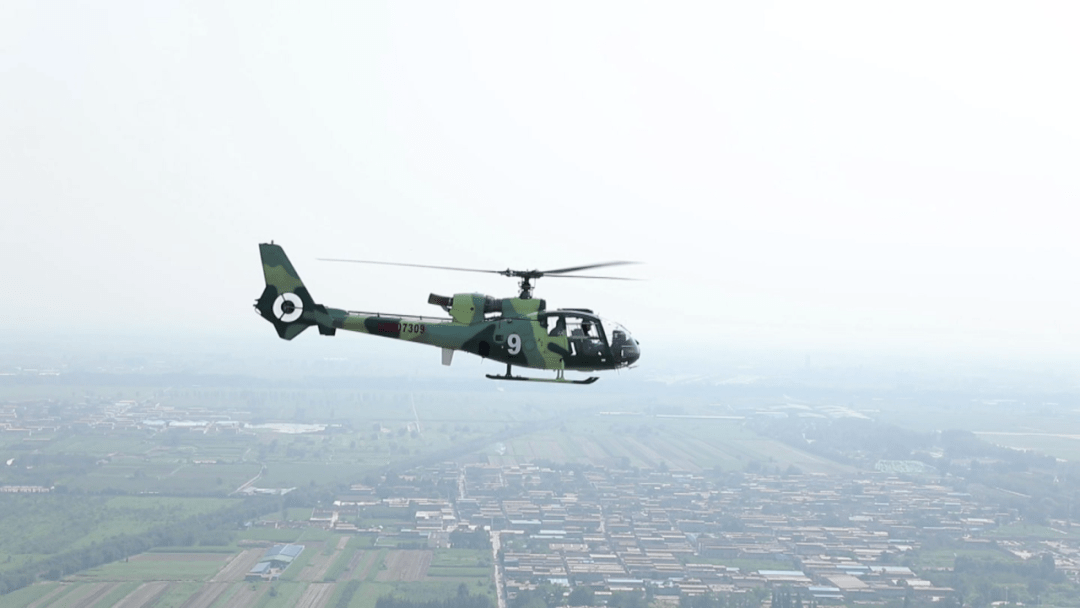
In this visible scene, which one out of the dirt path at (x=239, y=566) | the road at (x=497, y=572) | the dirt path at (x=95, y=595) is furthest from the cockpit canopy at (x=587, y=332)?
the dirt path at (x=239, y=566)

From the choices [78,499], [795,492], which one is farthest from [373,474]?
[795,492]

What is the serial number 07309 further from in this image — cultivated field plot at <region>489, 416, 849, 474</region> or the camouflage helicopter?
cultivated field plot at <region>489, 416, 849, 474</region>

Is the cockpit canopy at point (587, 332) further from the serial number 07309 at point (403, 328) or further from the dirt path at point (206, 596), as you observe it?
the dirt path at point (206, 596)

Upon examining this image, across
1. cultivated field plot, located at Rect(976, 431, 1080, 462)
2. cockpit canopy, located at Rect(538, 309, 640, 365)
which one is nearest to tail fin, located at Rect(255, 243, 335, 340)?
cockpit canopy, located at Rect(538, 309, 640, 365)

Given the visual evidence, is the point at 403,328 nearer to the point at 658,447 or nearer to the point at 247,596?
the point at 247,596

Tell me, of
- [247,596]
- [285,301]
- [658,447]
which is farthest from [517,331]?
[658,447]
